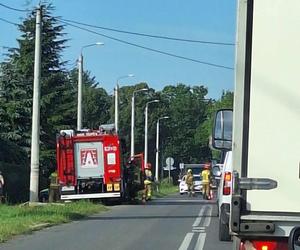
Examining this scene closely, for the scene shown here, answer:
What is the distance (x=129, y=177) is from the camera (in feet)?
102

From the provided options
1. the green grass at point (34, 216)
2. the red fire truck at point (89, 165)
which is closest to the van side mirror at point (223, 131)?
the green grass at point (34, 216)

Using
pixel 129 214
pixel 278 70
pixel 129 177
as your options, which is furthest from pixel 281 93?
pixel 129 177

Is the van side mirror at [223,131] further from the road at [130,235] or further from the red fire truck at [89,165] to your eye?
the red fire truck at [89,165]

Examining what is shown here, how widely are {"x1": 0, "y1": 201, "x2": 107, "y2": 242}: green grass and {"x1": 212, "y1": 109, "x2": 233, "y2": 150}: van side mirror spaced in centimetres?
912

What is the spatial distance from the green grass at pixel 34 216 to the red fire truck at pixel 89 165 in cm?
328

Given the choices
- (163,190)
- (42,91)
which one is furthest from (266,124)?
(163,190)

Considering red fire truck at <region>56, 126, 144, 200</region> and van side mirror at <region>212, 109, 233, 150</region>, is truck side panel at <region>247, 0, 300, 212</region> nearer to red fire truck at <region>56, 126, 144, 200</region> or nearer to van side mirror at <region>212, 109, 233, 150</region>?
van side mirror at <region>212, 109, 233, 150</region>

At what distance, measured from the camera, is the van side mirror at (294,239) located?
17.0 feet

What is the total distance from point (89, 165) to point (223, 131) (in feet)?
73.4

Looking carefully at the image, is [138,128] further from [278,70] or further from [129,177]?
[278,70]

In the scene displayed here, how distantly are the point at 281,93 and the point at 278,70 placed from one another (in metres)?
0.17

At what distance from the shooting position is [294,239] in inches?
204

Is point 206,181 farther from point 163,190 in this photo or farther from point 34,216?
point 163,190

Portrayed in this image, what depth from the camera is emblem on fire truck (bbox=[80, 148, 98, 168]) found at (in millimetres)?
28312
